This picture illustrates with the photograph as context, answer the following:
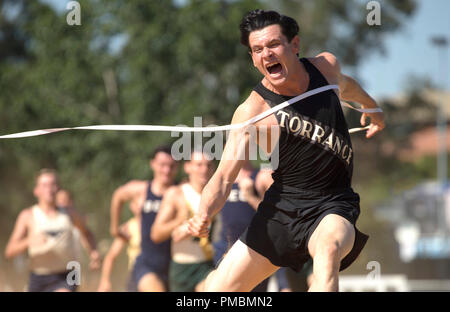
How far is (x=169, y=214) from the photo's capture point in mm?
9156

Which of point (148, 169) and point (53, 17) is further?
point (53, 17)

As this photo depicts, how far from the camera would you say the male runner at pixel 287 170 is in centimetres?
558

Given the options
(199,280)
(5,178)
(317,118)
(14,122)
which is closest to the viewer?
(317,118)

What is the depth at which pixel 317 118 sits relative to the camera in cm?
566

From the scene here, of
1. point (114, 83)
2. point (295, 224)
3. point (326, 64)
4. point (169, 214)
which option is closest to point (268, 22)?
point (326, 64)

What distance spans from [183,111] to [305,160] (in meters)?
20.6

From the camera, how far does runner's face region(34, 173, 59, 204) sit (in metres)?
9.55

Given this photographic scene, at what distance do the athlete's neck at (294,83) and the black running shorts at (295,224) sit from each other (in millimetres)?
668

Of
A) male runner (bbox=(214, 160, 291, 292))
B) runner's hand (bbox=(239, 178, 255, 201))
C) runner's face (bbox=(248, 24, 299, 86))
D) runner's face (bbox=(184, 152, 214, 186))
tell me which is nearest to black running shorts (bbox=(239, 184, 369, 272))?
runner's face (bbox=(248, 24, 299, 86))

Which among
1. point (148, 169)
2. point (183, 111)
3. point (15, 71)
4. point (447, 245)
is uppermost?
point (15, 71)

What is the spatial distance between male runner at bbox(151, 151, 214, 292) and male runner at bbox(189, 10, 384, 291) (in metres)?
3.04

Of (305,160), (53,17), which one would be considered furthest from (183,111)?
(305,160)

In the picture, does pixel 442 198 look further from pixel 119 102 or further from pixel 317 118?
pixel 317 118

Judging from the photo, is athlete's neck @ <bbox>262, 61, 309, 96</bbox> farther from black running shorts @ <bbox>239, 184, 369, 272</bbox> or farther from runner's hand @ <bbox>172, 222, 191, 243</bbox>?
runner's hand @ <bbox>172, 222, 191, 243</bbox>
